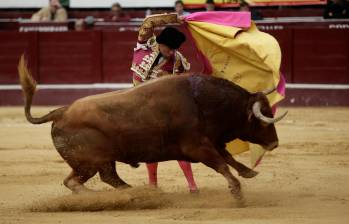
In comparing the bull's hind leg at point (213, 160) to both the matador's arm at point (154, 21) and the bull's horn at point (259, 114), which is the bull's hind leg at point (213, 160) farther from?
the matador's arm at point (154, 21)

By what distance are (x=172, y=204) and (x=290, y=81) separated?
736 centimetres

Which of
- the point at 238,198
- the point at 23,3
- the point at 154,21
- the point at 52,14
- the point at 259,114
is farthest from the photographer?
the point at 23,3

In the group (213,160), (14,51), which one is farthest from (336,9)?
(213,160)

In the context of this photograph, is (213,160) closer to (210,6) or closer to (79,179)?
(79,179)

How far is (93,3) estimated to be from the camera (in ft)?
50.1

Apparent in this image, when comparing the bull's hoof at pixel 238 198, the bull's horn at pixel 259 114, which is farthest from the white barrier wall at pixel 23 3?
the bull's hoof at pixel 238 198

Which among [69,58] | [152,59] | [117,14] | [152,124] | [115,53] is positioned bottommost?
[69,58]

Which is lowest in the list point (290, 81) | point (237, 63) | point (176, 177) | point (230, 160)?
point (290, 81)

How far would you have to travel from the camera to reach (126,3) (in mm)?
14969

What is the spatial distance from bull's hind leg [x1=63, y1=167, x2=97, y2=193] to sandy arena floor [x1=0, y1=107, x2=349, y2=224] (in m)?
0.06

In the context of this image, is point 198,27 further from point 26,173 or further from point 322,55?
point 322,55

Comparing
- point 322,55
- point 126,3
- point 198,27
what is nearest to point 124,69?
point 126,3

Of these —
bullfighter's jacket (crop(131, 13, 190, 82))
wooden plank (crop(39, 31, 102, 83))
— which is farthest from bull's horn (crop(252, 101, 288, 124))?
wooden plank (crop(39, 31, 102, 83))

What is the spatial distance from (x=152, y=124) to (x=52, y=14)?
9.11 metres
